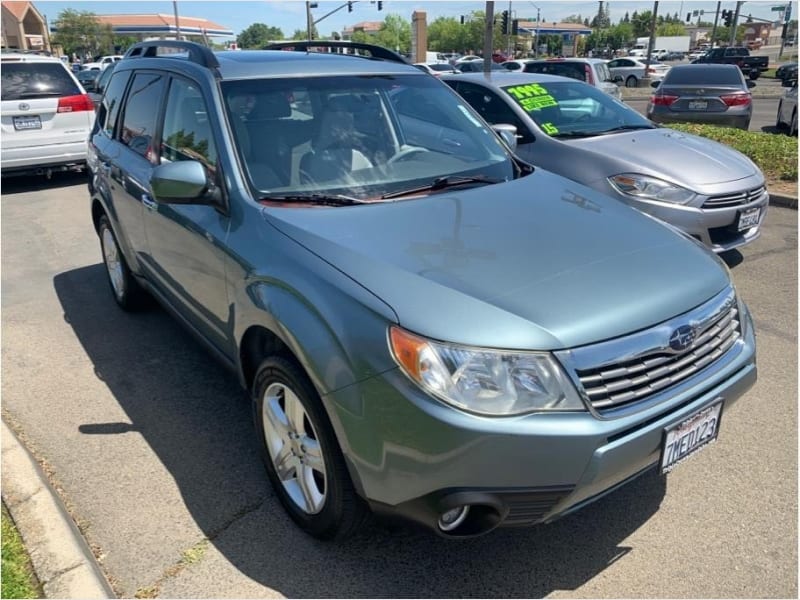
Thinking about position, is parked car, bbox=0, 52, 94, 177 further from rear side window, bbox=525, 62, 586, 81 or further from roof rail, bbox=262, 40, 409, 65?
rear side window, bbox=525, 62, 586, 81

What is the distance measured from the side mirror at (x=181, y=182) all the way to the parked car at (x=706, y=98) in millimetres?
11356

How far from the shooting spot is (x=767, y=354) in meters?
4.23

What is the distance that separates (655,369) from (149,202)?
291 cm

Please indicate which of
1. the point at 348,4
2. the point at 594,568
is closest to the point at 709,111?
the point at 594,568

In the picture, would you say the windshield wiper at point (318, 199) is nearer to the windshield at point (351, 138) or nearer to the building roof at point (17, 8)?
the windshield at point (351, 138)

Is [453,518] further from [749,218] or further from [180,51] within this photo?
[749,218]

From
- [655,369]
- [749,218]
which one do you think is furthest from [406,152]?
[749,218]

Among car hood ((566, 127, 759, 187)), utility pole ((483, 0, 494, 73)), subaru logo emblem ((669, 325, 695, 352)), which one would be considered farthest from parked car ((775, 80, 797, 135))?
subaru logo emblem ((669, 325, 695, 352))

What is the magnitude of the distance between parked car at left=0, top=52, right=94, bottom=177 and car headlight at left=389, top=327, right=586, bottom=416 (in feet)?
31.2

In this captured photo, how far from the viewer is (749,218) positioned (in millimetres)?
5359

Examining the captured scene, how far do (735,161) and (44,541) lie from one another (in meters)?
5.66

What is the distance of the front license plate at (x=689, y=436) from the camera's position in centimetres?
230

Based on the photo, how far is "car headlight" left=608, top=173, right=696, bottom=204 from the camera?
5227mm

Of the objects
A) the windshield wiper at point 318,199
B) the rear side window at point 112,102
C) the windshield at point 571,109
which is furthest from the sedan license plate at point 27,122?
the windshield wiper at point 318,199
